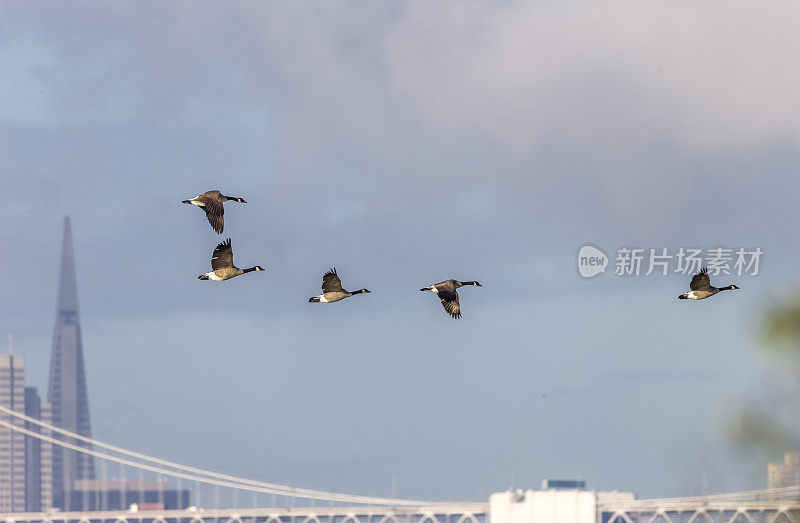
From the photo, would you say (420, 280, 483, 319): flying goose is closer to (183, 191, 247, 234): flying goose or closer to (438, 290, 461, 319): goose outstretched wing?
(438, 290, 461, 319): goose outstretched wing

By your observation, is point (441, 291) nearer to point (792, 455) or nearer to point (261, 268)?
point (261, 268)

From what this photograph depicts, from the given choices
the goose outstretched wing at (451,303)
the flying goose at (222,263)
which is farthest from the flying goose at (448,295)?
the flying goose at (222,263)

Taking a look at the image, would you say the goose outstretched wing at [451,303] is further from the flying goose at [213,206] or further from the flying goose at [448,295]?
the flying goose at [213,206]

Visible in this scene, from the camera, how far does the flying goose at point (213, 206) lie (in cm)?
4606

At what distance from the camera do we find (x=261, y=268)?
172ft

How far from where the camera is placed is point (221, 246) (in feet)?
161

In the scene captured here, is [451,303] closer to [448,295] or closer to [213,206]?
[448,295]

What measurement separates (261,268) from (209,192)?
5819mm

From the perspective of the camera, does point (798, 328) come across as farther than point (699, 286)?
Yes

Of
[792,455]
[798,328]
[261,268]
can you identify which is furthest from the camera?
[792,455]

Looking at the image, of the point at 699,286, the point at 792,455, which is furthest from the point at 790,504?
the point at 699,286

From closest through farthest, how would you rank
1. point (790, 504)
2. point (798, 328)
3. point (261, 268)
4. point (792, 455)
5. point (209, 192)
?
point (209, 192) → point (261, 268) → point (798, 328) → point (792, 455) → point (790, 504)

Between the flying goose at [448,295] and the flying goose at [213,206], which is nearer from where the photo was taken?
the flying goose at [213,206]

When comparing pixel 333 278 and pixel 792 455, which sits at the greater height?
pixel 333 278
